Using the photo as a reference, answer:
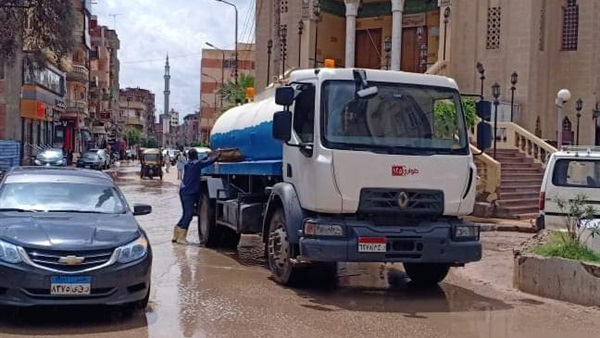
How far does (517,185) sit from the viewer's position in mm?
22781

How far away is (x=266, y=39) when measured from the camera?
130 feet

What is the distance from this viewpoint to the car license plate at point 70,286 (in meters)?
7.04

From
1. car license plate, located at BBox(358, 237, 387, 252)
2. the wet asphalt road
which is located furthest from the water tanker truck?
the wet asphalt road

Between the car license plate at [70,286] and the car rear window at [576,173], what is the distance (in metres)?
9.61

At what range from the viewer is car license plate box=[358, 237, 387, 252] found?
29.4 feet

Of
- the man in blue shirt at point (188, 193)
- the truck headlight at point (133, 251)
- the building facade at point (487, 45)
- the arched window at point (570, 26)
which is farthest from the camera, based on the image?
the arched window at point (570, 26)

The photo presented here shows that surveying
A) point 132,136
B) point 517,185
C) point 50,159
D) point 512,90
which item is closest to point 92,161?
point 50,159

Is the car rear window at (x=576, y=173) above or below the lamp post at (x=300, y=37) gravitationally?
below

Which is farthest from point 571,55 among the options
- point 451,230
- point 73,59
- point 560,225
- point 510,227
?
point 73,59

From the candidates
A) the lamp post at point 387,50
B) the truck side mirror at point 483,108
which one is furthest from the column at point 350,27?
the truck side mirror at point 483,108

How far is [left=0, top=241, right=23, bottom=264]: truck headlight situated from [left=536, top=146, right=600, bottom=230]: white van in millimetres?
9764

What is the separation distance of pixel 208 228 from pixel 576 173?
6683mm

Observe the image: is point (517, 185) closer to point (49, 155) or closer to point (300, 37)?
Result: point (300, 37)

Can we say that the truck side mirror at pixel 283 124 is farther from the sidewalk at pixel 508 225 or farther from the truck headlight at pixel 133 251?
the sidewalk at pixel 508 225
